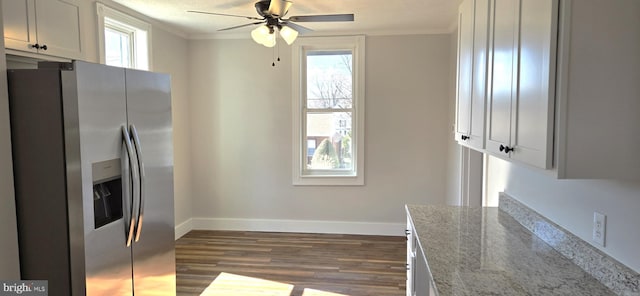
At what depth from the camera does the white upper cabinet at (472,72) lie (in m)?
1.88

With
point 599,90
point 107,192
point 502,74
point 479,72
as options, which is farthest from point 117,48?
point 599,90

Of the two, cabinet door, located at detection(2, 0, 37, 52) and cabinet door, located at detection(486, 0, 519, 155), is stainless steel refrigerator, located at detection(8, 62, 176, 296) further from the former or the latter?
cabinet door, located at detection(486, 0, 519, 155)

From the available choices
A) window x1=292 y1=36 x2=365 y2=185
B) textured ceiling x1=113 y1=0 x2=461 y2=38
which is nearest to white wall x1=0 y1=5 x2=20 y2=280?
textured ceiling x1=113 y1=0 x2=461 y2=38

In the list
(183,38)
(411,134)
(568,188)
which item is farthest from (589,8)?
(183,38)

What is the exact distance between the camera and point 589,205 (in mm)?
1526

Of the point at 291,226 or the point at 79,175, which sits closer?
the point at 79,175

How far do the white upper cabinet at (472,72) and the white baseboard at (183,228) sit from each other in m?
3.49

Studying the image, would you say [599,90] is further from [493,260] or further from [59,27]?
[59,27]

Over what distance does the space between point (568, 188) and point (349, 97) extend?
3.16m

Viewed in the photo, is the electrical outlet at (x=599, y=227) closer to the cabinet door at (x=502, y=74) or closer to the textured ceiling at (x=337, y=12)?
the cabinet door at (x=502, y=74)

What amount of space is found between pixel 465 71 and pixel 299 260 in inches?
98.7

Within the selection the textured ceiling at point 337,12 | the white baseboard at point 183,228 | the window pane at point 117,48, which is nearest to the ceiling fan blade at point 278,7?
the textured ceiling at point 337,12

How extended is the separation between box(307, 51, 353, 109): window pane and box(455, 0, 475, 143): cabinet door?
2262mm

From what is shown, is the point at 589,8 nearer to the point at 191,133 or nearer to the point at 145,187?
the point at 145,187
